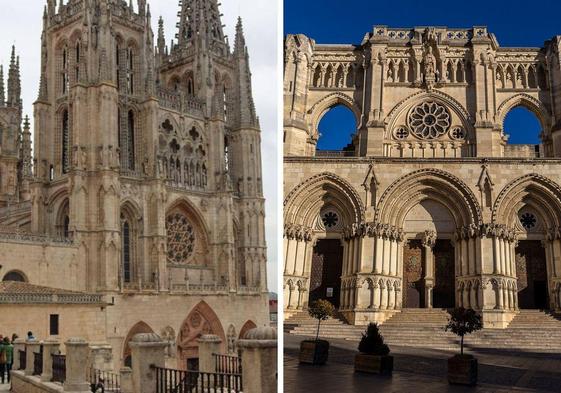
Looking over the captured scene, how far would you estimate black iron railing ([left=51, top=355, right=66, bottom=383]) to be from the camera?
11.7 metres

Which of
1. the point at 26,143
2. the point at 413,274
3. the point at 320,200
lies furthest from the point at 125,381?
the point at 26,143

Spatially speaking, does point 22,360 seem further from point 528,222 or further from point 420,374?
point 528,222

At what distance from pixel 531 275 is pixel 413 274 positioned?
3.29 meters

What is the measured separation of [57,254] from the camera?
2553 centimetres

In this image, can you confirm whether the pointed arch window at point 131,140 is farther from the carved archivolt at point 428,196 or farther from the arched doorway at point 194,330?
the carved archivolt at point 428,196

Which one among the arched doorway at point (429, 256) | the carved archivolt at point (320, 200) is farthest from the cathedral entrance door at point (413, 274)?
the carved archivolt at point (320, 200)

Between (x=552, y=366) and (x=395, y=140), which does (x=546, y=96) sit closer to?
(x=395, y=140)

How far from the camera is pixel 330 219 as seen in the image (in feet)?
68.1

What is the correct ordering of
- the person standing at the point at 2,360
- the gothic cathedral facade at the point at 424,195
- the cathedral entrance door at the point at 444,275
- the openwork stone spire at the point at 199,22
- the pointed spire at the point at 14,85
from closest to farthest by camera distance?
the person standing at the point at 2,360 < the gothic cathedral facade at the point at 424,195 < the cathedral entrance door at the point at 444,275 < the openwork stone spire at the point at 199,22 < the pointed spire at the point at 14,85

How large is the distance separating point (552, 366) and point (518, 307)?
7653mm

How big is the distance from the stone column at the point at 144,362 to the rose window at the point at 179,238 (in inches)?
905

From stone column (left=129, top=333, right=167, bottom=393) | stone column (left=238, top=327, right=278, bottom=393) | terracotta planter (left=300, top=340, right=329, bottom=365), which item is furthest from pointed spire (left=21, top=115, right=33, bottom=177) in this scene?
stone column (left=238, top=327, right=278, bottom=393)

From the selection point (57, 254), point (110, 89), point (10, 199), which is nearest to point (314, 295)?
point (57, 254)

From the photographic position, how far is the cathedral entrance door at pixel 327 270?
20391 mm
